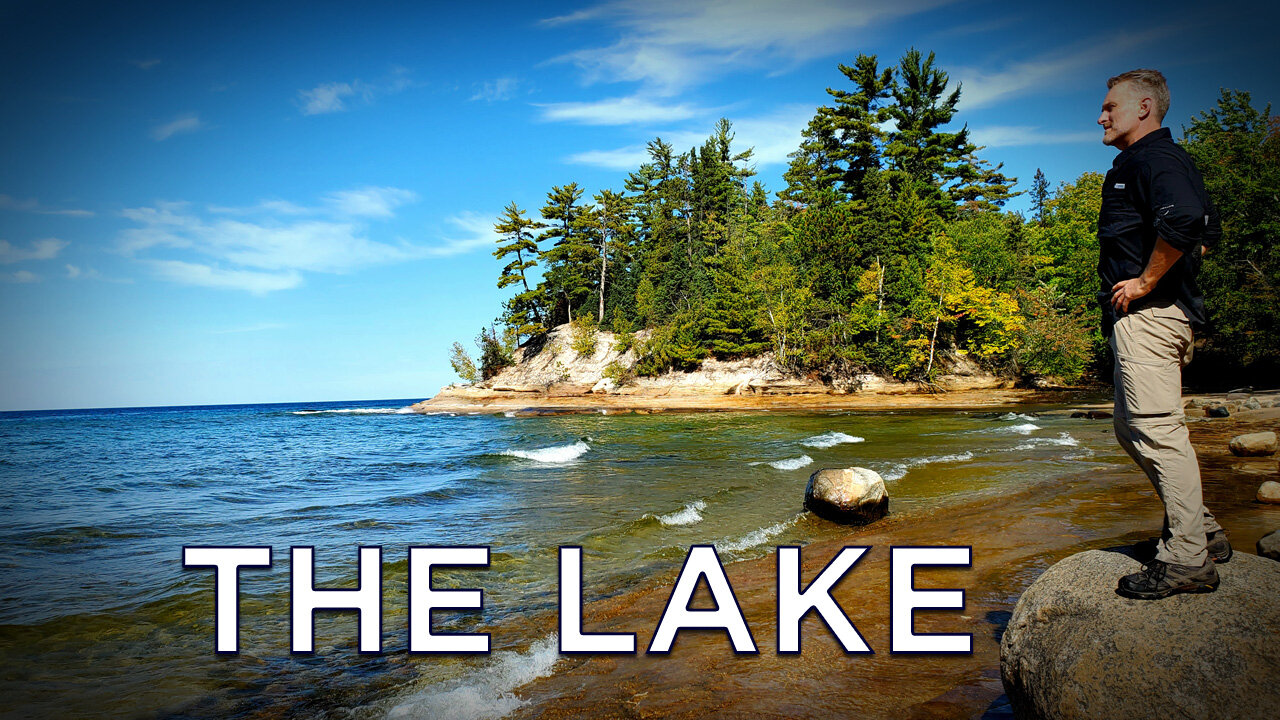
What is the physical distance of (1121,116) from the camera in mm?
3467

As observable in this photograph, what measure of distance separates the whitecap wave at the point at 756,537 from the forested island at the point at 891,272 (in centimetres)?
3211

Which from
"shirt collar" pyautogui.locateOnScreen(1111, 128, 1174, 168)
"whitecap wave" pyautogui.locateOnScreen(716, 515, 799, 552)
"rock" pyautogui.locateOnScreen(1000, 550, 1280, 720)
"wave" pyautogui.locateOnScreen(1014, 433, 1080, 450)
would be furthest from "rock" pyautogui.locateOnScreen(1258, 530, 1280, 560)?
"wave" pyautogui.locateOnScreen(1014, 433, 1080, 450)

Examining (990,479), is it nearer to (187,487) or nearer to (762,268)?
(187,487)

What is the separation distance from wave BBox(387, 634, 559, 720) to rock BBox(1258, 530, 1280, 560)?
5.39 meters

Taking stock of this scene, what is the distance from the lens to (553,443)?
24062 millimetres

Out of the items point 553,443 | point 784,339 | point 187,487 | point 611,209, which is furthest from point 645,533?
point 611,209

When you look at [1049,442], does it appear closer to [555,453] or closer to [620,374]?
[555,453]

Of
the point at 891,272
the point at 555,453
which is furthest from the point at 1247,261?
the point at 555,453

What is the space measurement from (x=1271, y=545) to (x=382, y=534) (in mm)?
10446

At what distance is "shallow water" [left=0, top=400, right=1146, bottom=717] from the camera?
4758 mm

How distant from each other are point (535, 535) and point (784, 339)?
42263mm

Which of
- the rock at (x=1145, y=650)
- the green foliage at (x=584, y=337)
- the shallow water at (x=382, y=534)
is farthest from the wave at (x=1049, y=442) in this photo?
the green foliage at (x=584, y=337)

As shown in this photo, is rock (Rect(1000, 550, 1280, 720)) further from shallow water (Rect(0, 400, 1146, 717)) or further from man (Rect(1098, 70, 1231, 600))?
shallow water (Rect(0, 400, 1146, 717))

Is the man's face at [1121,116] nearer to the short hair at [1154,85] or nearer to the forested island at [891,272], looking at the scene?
the short hair at [1154,85]
